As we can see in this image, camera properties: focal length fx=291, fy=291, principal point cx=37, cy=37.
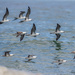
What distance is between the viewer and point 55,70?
2117 cm

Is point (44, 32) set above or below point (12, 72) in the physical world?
below

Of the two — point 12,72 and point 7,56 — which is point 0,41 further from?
point 12,72

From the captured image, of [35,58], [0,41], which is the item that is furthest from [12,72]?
[0,41]

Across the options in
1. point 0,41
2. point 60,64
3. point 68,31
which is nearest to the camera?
point 60,64

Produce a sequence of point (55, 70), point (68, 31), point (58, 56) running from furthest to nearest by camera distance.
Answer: point (68, 31) < point (58, 56) < point (55, 70)

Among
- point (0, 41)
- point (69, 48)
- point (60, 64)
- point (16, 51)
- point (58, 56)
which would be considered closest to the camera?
point (60, 64)

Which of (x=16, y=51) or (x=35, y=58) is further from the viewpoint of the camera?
(x=16, y=51)

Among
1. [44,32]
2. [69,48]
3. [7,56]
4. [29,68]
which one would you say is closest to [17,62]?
[7,56]

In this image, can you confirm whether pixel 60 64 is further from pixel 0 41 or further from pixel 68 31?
pixel 68 31

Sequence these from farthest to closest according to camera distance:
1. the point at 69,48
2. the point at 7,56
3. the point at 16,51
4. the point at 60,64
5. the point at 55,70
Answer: the point at 69,48 < the point at 16,51 < the point at 7,56 < the point at 60,64 < the point at 55,70

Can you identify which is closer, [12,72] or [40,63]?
[12,72]

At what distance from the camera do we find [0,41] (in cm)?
3772

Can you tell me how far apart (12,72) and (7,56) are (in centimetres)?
1980

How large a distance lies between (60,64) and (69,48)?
9.74 meters
